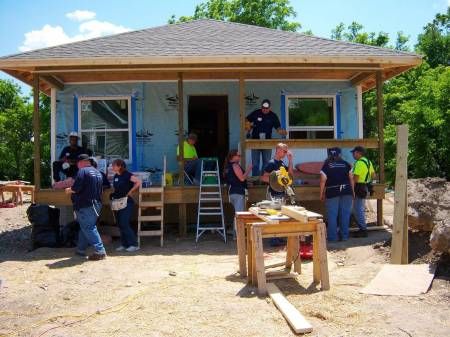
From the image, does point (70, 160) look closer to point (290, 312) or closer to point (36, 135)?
point (36, 135)

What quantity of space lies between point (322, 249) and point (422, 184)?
3325 millimetres

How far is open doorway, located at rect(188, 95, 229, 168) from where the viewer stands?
1401 cm

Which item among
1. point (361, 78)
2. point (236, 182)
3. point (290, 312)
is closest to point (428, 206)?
point (236, 182)

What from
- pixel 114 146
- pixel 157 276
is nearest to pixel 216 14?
pixel 114 146

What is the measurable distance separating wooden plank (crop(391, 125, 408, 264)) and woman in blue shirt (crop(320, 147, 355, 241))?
147cm

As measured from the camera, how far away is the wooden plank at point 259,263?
5.34m

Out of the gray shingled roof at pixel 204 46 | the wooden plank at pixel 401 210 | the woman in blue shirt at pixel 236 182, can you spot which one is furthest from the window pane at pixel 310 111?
the wooden plank at pixel 401 210

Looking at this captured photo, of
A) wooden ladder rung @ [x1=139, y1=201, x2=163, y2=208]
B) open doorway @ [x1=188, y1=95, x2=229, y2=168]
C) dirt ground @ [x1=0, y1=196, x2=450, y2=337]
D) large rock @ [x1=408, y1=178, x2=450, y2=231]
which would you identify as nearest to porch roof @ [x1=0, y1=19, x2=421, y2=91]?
wooden ladder rung @ [x1=139, y1=201, x2=163, y2=208]

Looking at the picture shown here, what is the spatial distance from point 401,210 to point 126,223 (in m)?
4.63

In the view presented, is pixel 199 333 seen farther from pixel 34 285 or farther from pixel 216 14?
pixel 216 14

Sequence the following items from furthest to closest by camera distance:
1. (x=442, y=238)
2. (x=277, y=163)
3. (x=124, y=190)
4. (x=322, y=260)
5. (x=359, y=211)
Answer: (x=359, y=211), (x=124, y=190), (x=277, y=163), (x=442, y=238), (x=322, y=260)

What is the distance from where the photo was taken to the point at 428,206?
7461 mm

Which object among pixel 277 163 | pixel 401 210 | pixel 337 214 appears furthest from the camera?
pixel 337 214

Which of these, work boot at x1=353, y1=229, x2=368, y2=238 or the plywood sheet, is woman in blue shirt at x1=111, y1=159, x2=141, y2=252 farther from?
the plywood sheet
